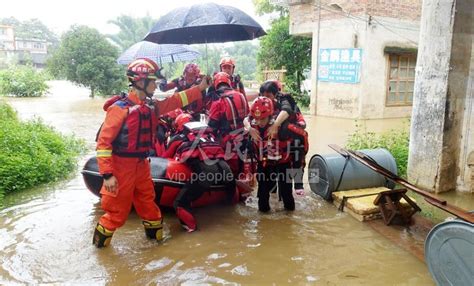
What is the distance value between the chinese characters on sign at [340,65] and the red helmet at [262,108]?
859cm

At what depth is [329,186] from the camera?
4.84m

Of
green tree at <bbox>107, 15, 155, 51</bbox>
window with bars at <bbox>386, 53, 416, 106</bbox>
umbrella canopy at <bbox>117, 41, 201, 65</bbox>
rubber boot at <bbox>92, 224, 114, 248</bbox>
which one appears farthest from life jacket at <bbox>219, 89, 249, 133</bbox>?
green tree at <bbox>107, 15, 155, 51</bbox>

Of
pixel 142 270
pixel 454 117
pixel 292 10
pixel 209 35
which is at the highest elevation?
pixel 292 10

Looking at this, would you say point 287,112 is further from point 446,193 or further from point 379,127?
point 379,127

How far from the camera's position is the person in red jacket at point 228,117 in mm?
4473

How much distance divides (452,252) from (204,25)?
2994 millimetres

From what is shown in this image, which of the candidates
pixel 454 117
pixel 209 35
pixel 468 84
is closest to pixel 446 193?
pixel 454 117

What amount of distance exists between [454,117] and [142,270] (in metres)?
4.23

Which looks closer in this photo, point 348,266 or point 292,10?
point 348,266

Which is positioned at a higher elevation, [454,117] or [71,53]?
[71,53]

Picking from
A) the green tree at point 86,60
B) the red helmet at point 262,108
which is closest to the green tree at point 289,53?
the green tree at point 86,60

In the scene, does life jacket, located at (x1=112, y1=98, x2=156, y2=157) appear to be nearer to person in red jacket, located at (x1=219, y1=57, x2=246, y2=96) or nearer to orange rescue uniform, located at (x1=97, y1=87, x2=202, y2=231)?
orange rescue uniform, located at (x1=97, y1=87, x2=202, y2=231)

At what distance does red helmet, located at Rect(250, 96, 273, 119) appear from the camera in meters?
4.13

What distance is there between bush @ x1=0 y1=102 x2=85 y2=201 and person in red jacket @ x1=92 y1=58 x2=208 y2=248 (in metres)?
2.45
